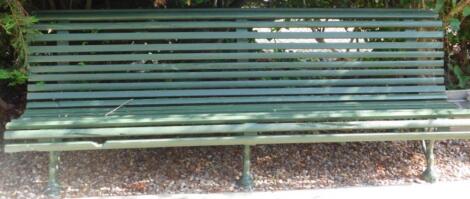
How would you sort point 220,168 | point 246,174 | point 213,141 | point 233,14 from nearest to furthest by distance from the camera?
1. point 213,141
2. point 246,174
3. point 220,168
4. point 233,14

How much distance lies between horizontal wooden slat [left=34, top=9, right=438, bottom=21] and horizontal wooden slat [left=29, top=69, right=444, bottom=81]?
40 centimetres

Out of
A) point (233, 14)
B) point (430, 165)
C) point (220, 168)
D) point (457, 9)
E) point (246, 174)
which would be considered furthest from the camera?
point (457, 9)

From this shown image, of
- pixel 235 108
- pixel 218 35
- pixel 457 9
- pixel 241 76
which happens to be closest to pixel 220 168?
→ pixel 235 108

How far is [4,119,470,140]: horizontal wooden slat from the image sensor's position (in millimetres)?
3246

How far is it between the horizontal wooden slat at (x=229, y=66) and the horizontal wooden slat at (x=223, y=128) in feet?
2.01

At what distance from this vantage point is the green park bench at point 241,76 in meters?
3.50

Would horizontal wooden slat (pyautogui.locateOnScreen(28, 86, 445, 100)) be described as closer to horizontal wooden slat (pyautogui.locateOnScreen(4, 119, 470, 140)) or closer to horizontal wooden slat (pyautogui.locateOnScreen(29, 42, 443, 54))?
horizontal wooden slat (pyautogui.locateOnScreen(29, 42, 443, 54))

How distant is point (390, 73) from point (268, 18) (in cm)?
98

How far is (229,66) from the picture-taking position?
390 cm

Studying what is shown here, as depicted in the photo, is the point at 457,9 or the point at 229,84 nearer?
the point at 229,84

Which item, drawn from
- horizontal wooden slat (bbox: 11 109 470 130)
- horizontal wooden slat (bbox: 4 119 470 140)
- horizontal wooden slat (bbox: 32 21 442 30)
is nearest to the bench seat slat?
horizontal wooden slat (bbox: 11 109 470 130)

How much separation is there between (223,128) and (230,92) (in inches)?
22.1

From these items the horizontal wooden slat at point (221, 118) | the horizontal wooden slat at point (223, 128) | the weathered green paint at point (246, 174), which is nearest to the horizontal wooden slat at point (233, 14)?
the horizontal wooden slat at point (221, 118)

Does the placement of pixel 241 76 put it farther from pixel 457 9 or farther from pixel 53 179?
pixel 457 9
